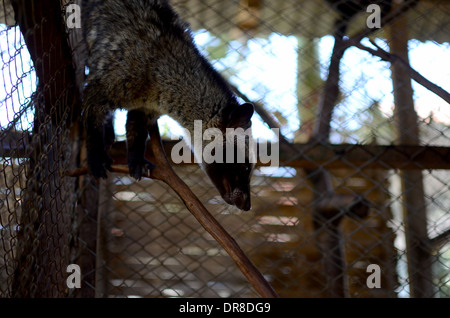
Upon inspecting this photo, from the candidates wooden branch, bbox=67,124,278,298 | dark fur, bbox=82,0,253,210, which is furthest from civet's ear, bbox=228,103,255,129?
wooden branch, bbox=67,124,278,298

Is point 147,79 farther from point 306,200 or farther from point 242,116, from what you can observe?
point 306,200

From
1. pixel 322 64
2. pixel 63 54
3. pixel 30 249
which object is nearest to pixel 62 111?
pixel 63 54

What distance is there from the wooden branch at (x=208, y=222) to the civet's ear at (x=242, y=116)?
488 mm

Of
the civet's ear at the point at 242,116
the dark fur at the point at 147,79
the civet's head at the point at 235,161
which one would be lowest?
the civet's head at the point at 235,161

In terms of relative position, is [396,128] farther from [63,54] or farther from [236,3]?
[63,54]

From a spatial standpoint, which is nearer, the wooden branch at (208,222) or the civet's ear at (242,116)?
the wooden branch at (208,222)

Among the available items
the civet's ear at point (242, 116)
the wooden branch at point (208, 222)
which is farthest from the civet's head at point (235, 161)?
the wooden branch at point (208, 222)

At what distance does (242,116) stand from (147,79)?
60 centimetres

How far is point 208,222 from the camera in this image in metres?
1.75

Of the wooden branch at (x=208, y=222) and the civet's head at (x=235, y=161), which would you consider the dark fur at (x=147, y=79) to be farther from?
the wooden branch at (x=208, y=222)

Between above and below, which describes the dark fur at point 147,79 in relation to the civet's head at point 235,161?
above

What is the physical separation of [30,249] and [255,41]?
210 cm

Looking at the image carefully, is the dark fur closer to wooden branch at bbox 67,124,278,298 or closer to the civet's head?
the civet's head

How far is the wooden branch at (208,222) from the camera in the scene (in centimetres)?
161
